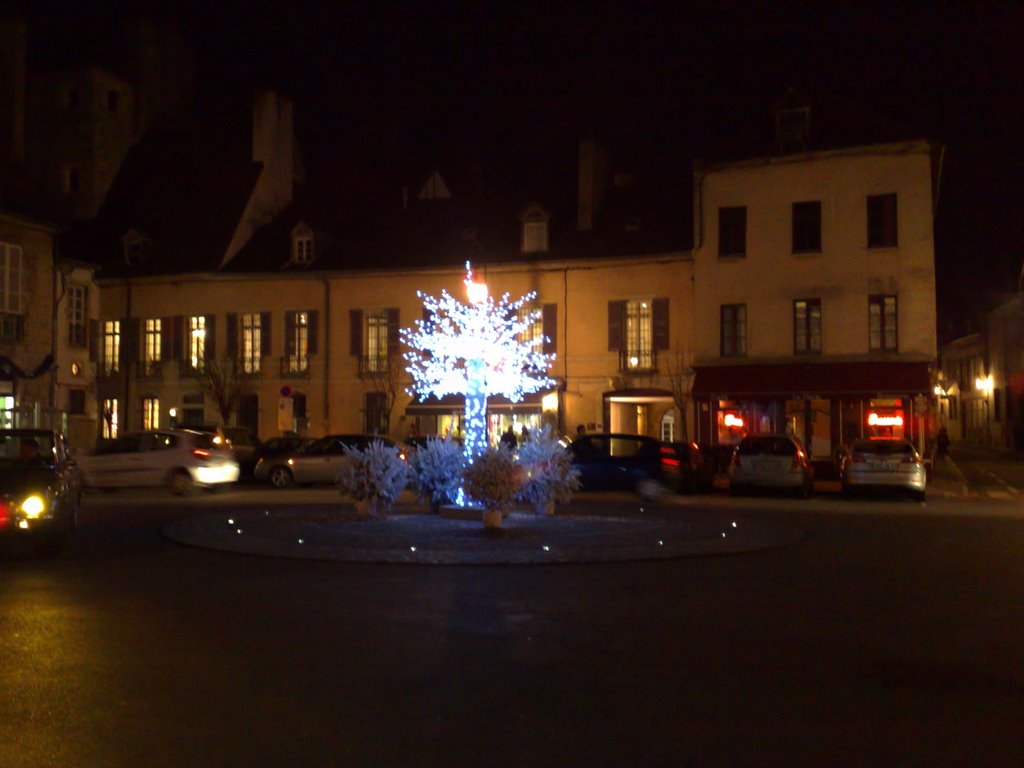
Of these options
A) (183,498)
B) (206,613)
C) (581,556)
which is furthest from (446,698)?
(183,498)

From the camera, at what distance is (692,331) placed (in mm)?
Result: 39688

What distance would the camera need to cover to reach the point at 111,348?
4734 centimetres

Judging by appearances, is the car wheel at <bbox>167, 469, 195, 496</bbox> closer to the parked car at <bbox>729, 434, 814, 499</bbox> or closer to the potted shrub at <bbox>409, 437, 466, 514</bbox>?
the potted shrub at <bbox>409, 437, 466, 514</bbox>

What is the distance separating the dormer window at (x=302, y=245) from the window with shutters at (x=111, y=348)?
26.5 feet

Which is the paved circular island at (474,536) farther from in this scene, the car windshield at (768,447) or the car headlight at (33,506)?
the car windshield at (768,447)

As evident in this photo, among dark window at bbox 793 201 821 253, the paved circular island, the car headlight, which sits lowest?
the paved circular island

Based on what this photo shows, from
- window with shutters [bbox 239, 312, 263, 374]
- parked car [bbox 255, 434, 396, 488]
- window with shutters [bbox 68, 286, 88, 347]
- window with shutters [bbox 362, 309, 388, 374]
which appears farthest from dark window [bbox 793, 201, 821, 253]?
window with shutters [bbox 68, 286, 88, 347]

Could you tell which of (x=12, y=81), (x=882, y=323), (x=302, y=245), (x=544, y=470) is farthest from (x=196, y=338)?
(x=544, y=470)

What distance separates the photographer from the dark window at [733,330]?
38594 millimetres

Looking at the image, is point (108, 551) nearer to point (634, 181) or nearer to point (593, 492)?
point (593, 492)

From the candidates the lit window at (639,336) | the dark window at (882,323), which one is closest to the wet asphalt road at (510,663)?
the dark window at (882,323)

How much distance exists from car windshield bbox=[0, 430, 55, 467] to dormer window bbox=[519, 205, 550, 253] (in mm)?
27588

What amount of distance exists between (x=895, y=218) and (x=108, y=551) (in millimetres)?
28399

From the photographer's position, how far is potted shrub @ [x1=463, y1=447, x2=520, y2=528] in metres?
16.4
